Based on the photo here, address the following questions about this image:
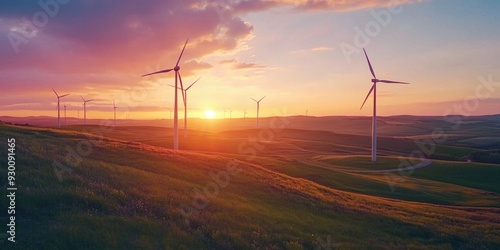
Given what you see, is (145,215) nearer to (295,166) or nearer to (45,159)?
(45,159)

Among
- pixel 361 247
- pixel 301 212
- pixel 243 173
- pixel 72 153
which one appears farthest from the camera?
pixel 243 173

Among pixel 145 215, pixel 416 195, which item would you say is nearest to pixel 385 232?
pixel 145 215

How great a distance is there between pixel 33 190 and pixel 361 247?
1545 centimetres

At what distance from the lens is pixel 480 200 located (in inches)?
1780

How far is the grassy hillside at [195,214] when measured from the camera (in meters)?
15.2

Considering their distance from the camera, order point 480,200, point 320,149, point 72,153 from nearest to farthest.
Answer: point 72,153
point 480,200
point 320,149

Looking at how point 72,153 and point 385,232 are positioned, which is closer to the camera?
point 385,232

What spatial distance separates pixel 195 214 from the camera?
1966 centimetres

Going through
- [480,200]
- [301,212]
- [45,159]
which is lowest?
[480,200]

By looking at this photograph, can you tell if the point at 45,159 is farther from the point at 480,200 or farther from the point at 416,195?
the point at 480,200

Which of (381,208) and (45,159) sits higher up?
(45,159)

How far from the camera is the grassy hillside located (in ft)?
50.0

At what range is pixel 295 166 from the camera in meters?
60.9


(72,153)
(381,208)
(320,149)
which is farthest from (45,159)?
(320,149)
